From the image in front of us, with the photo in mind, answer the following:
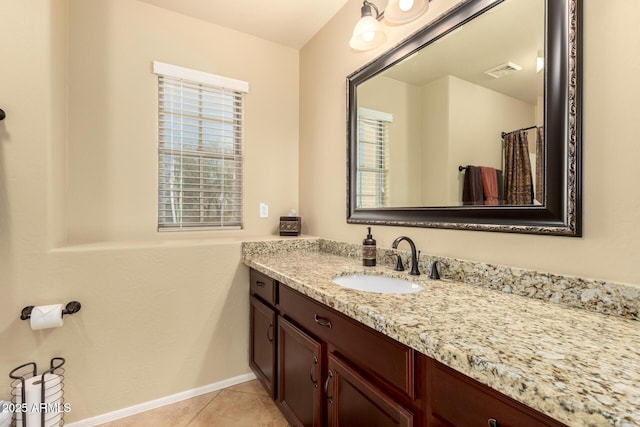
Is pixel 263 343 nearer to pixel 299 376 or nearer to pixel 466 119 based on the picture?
pixel 299 376

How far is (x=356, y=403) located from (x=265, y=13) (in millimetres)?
2472

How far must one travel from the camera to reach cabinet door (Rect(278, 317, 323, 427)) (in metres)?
1.28

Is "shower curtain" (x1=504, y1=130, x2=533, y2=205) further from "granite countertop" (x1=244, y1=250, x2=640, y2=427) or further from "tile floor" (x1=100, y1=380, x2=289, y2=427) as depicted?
"tile floor" (x1=100, y1=380, x2=289, y2=427)

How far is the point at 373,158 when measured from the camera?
73.3 inches

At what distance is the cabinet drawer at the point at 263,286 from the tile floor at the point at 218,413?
0.68m

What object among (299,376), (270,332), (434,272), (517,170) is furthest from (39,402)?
(517,170)

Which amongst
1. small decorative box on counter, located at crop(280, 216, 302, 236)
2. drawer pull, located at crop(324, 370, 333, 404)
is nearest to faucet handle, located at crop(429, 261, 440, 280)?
drawer pull, located at crop(324, 370, 333, 404)

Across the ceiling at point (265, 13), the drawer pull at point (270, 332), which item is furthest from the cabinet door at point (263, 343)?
the ceiling at point (265, 13)

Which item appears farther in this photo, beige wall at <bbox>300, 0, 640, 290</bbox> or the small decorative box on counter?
the small decorative box on counter

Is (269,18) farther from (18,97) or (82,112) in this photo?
(18,97)

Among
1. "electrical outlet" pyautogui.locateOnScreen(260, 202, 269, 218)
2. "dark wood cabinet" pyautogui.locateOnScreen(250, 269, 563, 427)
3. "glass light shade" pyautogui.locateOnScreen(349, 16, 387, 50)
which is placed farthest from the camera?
"electrical outlet" pyautogui.locateOnScreen(260, 202, 269, 218)

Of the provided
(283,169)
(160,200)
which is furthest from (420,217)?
(160,200)

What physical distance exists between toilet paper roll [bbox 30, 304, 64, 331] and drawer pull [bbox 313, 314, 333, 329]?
1307mm

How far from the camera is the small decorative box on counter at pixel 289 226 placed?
2414 mm
